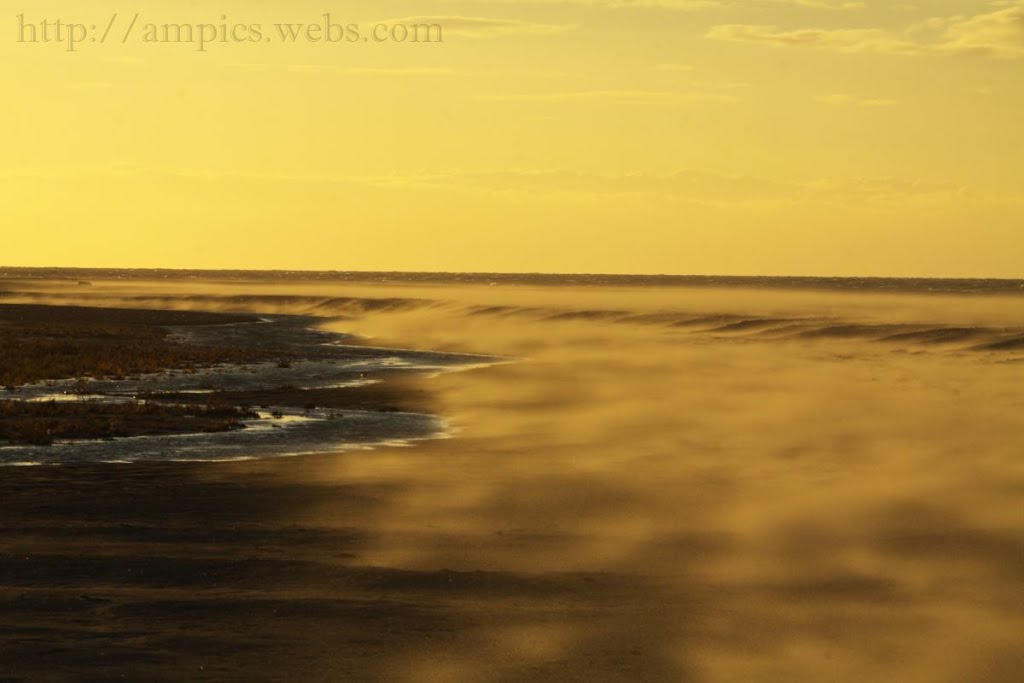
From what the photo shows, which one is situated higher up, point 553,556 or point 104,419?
point 104,419

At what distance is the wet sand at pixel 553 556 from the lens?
554 inches

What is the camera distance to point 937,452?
2928cm

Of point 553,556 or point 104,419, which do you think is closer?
point 553,556

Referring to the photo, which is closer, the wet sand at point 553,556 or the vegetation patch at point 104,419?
the wet sand at point 553,556

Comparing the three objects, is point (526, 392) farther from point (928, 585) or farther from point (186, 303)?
point (186, 303)

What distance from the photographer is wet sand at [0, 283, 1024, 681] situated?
554 inches

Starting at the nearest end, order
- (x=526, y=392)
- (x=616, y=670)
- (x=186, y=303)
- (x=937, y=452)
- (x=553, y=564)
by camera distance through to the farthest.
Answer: (x=616, y=670) < (x=553, y=564) < (x=937, y=452) < (x=526, y=392) < (x=186, y=303)

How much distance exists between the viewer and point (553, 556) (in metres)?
18.8

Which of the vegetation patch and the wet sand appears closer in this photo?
the wet sand

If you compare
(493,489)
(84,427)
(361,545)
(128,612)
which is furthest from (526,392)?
(128,612)

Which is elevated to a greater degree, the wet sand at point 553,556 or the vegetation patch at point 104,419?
the vegetation patch at point 104,419

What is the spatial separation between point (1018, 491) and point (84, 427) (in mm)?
18949

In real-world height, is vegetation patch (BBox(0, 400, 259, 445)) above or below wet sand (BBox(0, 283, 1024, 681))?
above

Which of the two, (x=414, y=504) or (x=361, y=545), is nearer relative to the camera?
(x=361, y=545)
